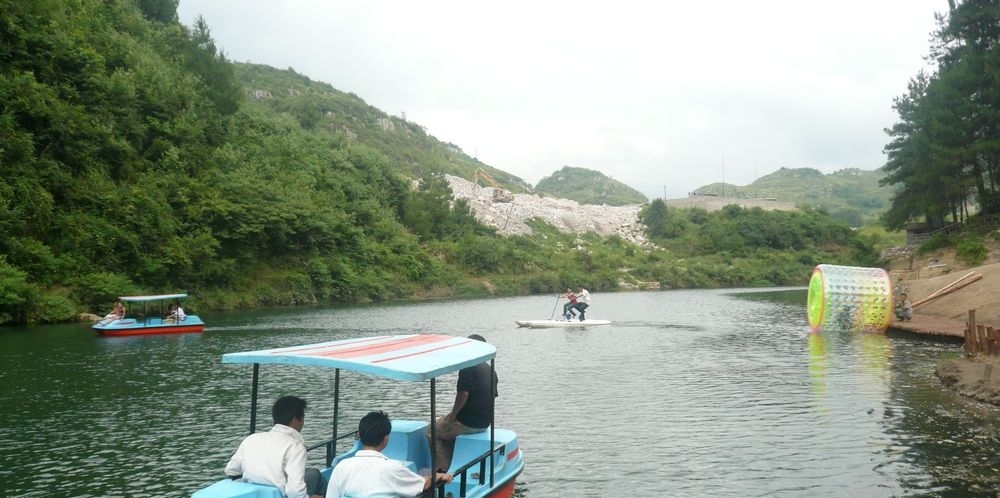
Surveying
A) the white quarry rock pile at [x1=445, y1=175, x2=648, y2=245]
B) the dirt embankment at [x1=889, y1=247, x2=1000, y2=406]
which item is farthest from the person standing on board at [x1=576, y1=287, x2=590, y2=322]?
the white quarry rock pile at [x1=445, y1=175, x2=648, y2=245]

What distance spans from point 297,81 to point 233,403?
19320cm

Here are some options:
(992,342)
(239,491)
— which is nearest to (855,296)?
(992,342)

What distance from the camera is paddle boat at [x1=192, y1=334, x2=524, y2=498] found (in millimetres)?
8328

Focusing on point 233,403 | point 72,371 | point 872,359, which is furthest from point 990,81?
point 72,371

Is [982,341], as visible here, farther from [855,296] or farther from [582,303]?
[582,303]

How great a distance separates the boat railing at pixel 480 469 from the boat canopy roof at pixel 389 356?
1295mm

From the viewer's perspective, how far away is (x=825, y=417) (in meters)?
16.7

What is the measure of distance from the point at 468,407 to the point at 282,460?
351cm

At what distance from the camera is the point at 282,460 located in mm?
8008

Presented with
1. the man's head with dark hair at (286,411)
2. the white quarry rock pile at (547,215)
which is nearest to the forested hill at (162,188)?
the white quarry rock pile at (547,215)

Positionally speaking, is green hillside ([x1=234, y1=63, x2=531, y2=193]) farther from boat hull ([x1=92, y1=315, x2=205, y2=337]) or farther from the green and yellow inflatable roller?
the green and yellow inflatable roller

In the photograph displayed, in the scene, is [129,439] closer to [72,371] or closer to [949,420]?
[72,371]

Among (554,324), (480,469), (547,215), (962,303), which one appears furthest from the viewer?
(547,215)

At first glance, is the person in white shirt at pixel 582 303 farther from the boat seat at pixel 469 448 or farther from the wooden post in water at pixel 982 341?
the boat seat at pixel 469 448
